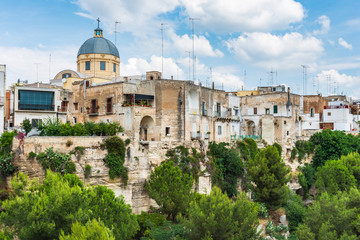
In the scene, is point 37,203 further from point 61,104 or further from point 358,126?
point 358,126

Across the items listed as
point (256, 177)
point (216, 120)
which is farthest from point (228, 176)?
point (216, 120)

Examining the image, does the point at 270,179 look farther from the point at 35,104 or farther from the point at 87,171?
the point at 35,104

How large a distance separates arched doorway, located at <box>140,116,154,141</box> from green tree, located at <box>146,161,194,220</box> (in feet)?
20.1

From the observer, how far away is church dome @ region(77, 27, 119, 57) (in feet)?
138

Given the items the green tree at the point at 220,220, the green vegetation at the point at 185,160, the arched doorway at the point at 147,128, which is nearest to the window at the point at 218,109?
the green vegetation at the point at 185,160

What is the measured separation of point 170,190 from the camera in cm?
2414

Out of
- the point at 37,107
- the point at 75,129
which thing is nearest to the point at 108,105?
the point at 75,129

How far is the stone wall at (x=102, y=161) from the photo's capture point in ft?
72.3

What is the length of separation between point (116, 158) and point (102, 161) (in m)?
1.01

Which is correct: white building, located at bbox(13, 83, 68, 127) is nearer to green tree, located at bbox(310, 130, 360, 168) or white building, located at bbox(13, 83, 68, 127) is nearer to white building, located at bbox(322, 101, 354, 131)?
green tree, located at bbox(310, 130, 360, 168)

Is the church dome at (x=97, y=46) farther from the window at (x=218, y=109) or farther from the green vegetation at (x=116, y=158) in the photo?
the green vegetation at (x=116, y=158)

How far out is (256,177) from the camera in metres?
30.4

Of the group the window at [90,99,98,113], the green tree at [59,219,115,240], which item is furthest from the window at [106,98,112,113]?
the green tree at [59,219,115,240]

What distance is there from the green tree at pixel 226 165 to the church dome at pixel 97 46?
1815 cm
